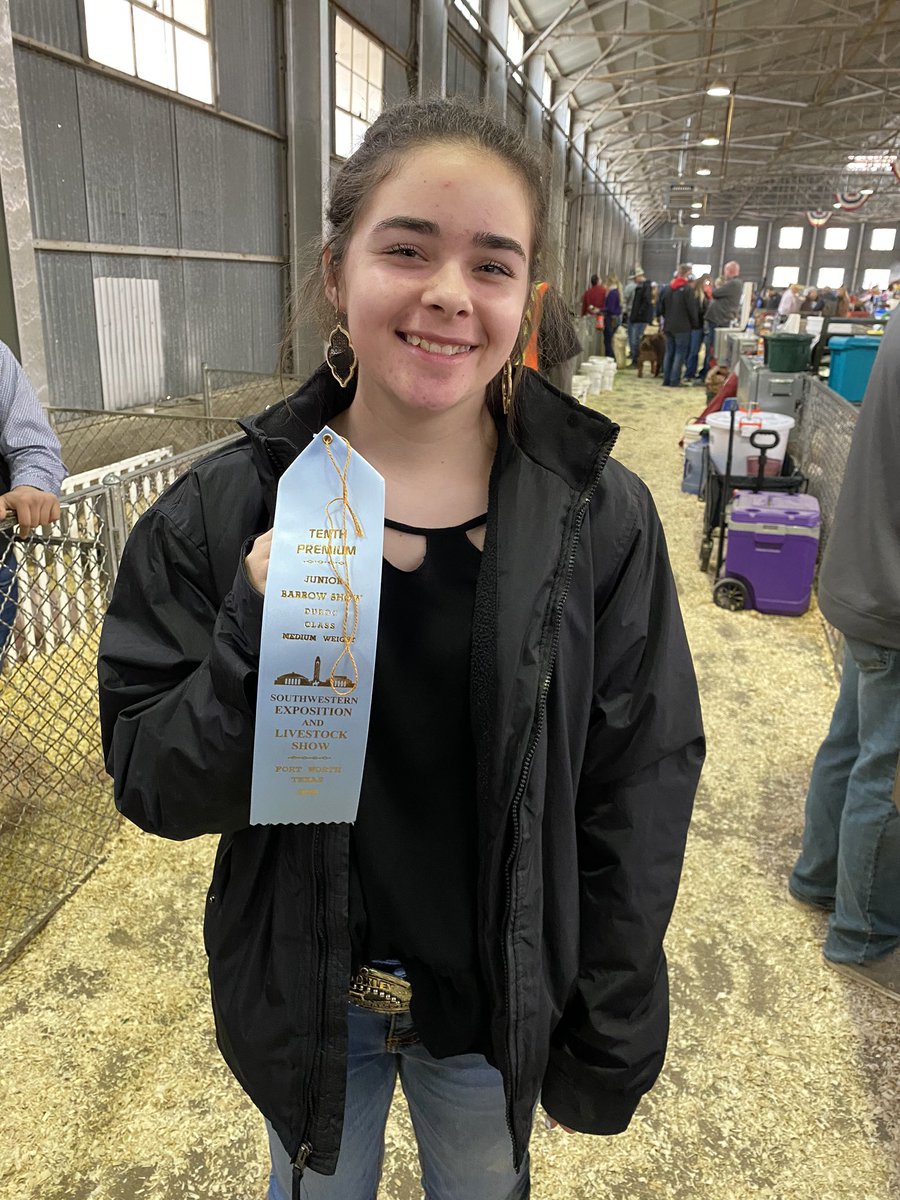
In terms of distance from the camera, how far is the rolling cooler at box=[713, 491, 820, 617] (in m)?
4.68

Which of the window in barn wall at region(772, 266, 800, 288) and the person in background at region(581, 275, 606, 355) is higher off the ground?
the window in barn wall at region(772, 266, 800, 288)

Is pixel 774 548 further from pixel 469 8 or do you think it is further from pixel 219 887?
pixel 469 8

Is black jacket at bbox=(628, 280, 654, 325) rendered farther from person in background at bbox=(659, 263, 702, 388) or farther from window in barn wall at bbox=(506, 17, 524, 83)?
window in barn wall at bbox=(506, 17, 524, 83)

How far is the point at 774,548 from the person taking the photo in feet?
15.9

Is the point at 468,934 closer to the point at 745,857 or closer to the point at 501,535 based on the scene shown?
the point at 501,535

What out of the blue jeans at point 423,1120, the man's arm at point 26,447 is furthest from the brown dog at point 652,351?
the blue jeans at point 423,1120

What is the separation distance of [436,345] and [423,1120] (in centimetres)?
103

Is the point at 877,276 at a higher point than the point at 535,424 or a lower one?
higher

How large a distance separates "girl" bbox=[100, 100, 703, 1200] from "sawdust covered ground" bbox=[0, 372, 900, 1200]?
34.3 inches

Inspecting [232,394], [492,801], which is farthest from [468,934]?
[232,394]

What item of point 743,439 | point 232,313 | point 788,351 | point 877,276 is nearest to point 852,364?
point 743,439

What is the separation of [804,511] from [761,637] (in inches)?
28.5

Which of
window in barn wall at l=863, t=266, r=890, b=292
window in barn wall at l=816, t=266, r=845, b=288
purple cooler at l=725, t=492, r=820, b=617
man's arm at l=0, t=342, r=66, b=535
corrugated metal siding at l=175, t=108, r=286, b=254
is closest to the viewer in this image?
man's arm at l=0, t=342, r=66, b=535

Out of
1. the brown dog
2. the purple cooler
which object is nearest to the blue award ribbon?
the purple cooler
